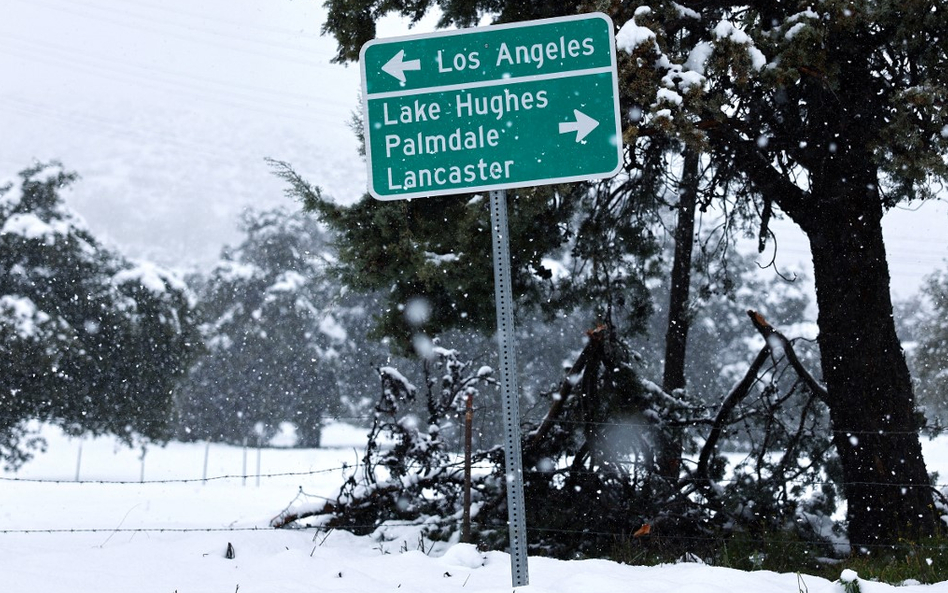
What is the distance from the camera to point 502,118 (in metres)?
3.50

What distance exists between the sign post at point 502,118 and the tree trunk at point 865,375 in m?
4.84

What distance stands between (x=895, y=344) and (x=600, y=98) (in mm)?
5306

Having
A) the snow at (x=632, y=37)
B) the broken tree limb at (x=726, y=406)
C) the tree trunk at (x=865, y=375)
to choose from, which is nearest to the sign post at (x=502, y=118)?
the snow at (x=632, y=37)

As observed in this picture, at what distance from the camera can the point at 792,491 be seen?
853 cm

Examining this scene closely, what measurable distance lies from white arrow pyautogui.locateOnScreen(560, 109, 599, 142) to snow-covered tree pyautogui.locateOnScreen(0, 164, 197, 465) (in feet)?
72.6

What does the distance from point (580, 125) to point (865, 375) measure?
509 cm

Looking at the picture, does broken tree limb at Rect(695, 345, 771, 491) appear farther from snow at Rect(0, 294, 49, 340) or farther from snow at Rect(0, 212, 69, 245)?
snow at Rect(0, 212, 69, 245)

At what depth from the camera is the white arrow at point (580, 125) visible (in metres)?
3.44

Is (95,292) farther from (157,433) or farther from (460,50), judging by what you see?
(460,50)

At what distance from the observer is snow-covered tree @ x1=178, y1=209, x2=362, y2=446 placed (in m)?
36.5

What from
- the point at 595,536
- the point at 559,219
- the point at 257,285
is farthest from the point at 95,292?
the point at 595,536

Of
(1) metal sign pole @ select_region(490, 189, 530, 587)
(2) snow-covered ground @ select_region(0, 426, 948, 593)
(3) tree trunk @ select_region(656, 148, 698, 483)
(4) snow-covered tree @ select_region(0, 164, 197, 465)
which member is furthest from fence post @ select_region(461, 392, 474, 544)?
(4) snow-covered tree @ select_region(0, 164, 197, 465)

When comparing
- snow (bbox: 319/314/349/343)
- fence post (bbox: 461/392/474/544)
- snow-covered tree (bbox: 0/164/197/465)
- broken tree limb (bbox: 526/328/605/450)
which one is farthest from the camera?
snow (bbox: 319/314/349/343)

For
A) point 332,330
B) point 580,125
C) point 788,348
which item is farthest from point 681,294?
point 332,330
